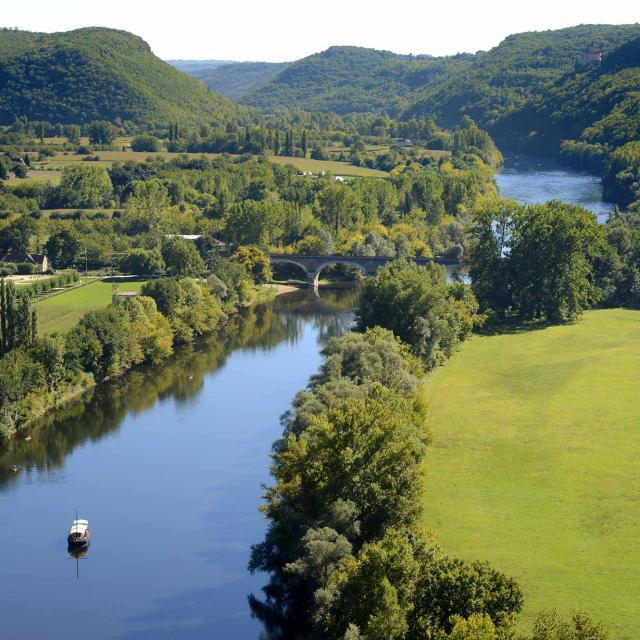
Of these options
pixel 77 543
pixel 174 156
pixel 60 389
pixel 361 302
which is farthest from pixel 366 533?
pixel 174 156

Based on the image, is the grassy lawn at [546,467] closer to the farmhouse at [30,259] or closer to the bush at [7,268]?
the farmhouse at [30,259]

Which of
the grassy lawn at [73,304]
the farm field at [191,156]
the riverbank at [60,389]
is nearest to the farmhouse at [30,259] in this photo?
the grassy lawn at [73,304]

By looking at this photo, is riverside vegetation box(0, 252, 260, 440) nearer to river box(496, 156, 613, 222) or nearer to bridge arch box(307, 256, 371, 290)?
→ bridge arch box(307, 256, 371, 290)

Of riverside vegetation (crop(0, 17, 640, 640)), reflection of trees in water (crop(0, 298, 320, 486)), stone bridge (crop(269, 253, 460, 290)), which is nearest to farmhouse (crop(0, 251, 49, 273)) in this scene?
riverside vegetation (crop(0, 17, 640, 640))

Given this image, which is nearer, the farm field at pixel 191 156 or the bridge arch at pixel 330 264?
the bridge arch at pixel 330 264

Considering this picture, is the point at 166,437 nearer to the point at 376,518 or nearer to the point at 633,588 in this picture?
the point at 376,518

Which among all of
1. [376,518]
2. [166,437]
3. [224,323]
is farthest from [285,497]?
[224,323]
